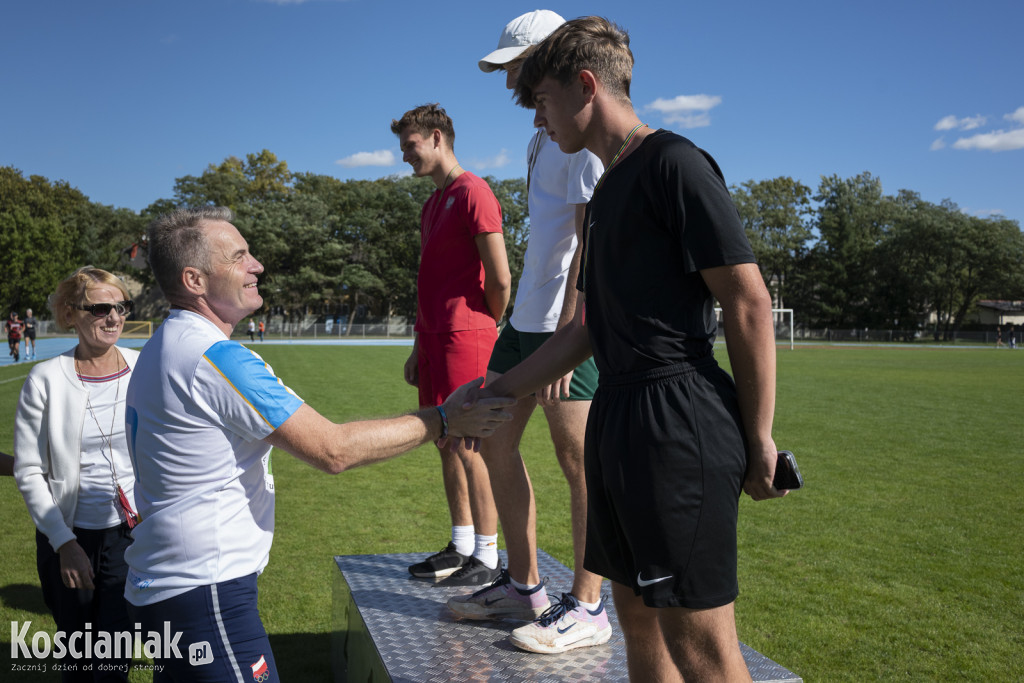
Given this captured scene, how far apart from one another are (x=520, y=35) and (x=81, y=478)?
274cm

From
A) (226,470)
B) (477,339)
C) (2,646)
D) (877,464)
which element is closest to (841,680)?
(477,339)

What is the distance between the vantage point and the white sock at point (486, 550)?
3896 millimetres

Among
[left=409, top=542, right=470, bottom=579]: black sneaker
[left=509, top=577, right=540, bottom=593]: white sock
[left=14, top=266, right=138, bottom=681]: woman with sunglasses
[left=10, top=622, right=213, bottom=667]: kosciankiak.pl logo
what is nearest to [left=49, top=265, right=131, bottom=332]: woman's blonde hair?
[left=14, top=266, right=138, bottom=681]: woman with sunglasses

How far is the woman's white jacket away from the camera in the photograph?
10.2 ft

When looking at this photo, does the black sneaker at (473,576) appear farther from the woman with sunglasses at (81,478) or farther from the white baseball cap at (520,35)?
the white baseball cap at (520,35)

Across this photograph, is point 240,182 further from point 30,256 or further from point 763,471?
point 763,471

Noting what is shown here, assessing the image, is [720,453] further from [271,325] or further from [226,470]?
[271,325]

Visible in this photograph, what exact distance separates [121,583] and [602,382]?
2384 millimetres

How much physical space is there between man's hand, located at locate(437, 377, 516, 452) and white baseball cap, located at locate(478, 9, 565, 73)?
59.0 inches

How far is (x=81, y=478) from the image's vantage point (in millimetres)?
3238

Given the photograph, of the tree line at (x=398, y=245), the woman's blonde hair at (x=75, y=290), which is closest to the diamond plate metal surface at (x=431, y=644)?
the woman's blonde hair at (x=75, y=290)

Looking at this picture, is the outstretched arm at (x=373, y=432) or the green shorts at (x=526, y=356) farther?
the green shorts at (x=526, y=356)

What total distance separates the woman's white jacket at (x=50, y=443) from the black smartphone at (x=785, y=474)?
283 cm

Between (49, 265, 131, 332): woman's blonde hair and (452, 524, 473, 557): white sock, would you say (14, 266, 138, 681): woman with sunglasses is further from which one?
(452, 524, 473, 557): white sock
